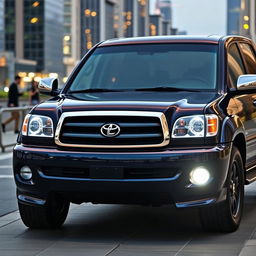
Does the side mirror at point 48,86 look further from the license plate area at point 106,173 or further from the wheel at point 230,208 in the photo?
the wheel at point 230,208

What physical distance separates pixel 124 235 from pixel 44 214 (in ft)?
2.43

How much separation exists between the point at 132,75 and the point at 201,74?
0.67m

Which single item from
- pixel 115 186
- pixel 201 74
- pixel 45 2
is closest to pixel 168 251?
pixel 115 186

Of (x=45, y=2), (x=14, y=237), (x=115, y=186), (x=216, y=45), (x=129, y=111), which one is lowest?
(x=14, y=237)

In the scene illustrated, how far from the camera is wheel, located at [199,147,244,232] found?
7.46 metres

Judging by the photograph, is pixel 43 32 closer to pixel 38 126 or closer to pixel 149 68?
pixel 149 68

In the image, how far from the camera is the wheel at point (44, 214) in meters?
7.81

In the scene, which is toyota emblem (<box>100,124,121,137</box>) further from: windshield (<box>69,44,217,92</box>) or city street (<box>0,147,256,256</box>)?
windshield (<box>69,44,217,92</box>)

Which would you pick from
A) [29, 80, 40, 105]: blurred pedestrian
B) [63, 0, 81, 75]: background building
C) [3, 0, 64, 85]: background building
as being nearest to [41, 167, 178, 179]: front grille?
[29, 80, 40, 105]: blurred pedestrian

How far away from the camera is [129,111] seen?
7305 millimetres

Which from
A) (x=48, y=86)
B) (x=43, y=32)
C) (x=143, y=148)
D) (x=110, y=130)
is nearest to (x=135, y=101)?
(x=110, y=130)

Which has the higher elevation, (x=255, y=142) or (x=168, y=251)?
(x=255, y=142)

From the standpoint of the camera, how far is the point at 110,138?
725 cm

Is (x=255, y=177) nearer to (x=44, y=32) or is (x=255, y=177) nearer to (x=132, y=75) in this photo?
(x=132, y=75)
